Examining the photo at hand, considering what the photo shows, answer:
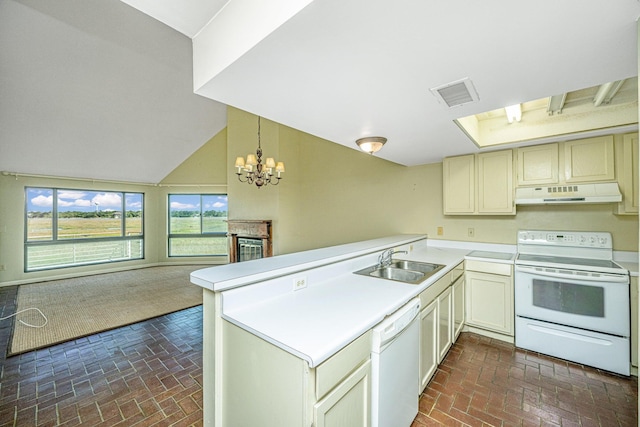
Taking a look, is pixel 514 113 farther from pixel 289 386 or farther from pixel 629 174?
pixel 289 386

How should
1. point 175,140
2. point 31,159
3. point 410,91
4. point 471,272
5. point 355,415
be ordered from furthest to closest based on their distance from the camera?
point 175,140, point 31,159, point 471,272, point 410,91, point 355,415

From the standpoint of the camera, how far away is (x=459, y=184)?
134 inches

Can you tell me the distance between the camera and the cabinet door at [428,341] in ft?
6.21

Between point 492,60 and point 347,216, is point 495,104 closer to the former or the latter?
point 492,60

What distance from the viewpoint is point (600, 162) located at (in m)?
2.59

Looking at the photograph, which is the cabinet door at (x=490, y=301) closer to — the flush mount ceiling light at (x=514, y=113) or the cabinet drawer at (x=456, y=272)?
the cabinet drawer at (x=456, y=272)

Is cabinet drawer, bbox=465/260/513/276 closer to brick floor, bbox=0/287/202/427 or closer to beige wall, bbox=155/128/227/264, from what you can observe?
brick floor, bbox=0/287/202/427

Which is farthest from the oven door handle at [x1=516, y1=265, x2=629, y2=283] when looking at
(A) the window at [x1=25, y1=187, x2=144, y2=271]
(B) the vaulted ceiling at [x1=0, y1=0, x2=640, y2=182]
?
(A) the window at [x1=25, y1=187, x2=144, y2=271]

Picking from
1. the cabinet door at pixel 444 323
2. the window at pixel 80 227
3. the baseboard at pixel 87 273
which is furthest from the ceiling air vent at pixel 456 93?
the window at pixel 80 227

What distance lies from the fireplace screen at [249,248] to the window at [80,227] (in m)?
3.01

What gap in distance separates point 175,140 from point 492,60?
20.3 ft

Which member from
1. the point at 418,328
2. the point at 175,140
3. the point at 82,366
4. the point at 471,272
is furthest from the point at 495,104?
the point at 175,140

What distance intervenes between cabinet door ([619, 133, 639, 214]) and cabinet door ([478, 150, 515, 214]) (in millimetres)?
866

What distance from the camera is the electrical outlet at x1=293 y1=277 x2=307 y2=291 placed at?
1765 mm
